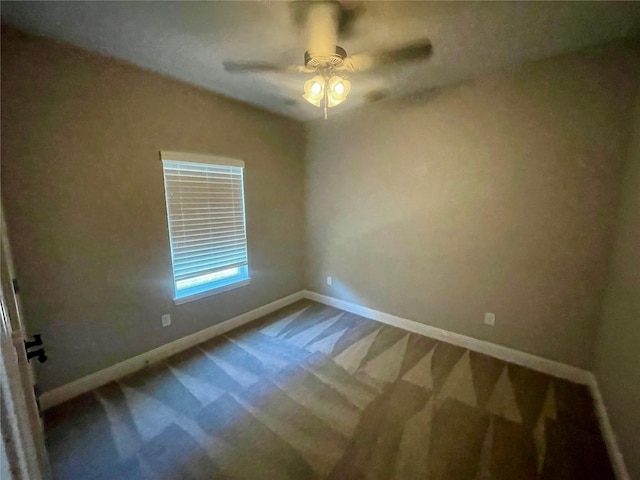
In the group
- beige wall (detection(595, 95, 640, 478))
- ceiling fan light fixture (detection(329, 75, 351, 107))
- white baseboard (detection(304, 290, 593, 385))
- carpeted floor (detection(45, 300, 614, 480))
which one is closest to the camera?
beige wall (detection(595, 95, 640, 478))

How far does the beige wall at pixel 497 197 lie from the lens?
203cm

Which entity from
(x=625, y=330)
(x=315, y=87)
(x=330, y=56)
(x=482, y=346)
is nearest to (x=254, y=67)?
(x=315, y=87)

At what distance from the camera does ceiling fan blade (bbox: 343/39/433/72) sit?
6.17ft

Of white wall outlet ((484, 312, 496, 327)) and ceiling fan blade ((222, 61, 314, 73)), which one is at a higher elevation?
ceiling fan blade ((222, 61, 314, 73))

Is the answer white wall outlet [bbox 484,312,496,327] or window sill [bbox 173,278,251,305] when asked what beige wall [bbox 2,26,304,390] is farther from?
white wall outlet [bbox 484,312,496,327]

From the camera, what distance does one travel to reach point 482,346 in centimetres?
266

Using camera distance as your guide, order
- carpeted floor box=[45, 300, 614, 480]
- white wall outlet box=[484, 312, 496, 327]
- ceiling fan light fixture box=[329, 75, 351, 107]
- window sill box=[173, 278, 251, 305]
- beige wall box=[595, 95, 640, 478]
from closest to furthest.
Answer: beige wall box=[595, 95, 640, 478] < carpeted floor box=[45, 300, 614, 480] < ceiling fan light fixture box=[329, 75, 351, 107] < white wall outlet box=[484, 312, 496, 327] < window sill box=[173, 278, 251, 305]

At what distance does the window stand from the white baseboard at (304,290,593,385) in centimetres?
163

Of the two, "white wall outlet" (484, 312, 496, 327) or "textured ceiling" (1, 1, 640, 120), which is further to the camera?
"white wall outlet" (484, 312, 496, 327)

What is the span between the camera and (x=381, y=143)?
3.09 m

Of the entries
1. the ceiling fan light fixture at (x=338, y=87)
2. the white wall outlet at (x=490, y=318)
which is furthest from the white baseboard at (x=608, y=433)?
the ceiling fan light fixture at (x=338, y=87)

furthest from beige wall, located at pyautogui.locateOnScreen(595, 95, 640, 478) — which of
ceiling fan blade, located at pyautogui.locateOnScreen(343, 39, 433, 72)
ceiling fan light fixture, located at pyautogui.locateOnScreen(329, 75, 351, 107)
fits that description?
ceiling fan light fixture, located at pyautogui.locateOnScreen(329, 75, 351, 107)

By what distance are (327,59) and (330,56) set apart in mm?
27

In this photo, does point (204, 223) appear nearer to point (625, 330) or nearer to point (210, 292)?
point (210, 292)
